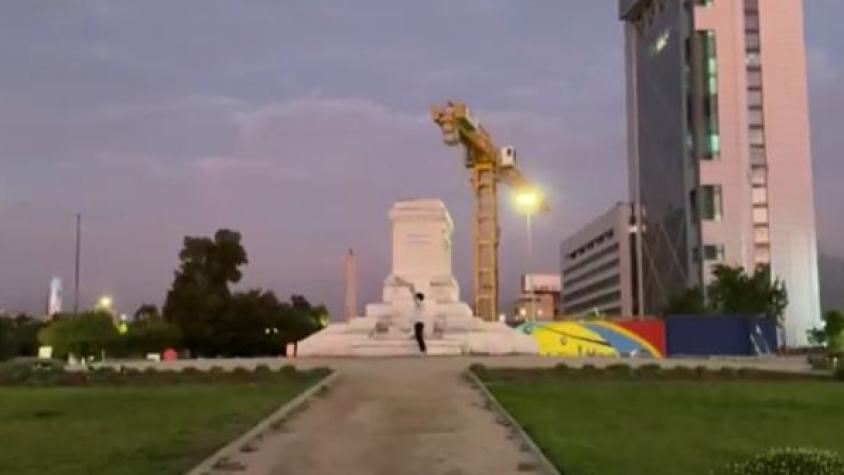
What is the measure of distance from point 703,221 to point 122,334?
84.1 m

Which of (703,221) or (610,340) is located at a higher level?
(703,221)

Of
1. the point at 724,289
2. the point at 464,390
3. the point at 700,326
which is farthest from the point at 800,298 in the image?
the point at 464,390

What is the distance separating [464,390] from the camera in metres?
21.7

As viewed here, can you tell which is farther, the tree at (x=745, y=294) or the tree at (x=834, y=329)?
the tree at (x=745, y=294)

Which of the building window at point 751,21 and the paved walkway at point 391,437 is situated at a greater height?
the building window at point 751,21

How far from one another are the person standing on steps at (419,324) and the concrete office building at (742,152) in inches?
3418

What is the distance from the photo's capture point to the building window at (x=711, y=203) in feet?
406

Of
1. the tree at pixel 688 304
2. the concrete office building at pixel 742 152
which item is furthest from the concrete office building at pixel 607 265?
the tree at pixel 688 304

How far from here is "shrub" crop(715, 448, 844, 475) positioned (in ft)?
22.0

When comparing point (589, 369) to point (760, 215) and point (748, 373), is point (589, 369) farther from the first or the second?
point (760, 215)

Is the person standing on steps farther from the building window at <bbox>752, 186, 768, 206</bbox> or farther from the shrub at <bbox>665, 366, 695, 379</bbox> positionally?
the building window at <bbox>752, 186, 768, 206</bbox>

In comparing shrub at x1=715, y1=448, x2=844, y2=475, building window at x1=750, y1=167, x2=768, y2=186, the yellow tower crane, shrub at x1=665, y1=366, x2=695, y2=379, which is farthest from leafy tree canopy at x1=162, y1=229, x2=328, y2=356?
building window at x1=750, y1=167, x2=768, y2=186

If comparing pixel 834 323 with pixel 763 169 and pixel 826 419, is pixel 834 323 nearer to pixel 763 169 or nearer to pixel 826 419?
pixel 763 169

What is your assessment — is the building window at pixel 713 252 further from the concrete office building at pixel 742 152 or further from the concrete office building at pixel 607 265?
the concrete office building at pixel 607 265
